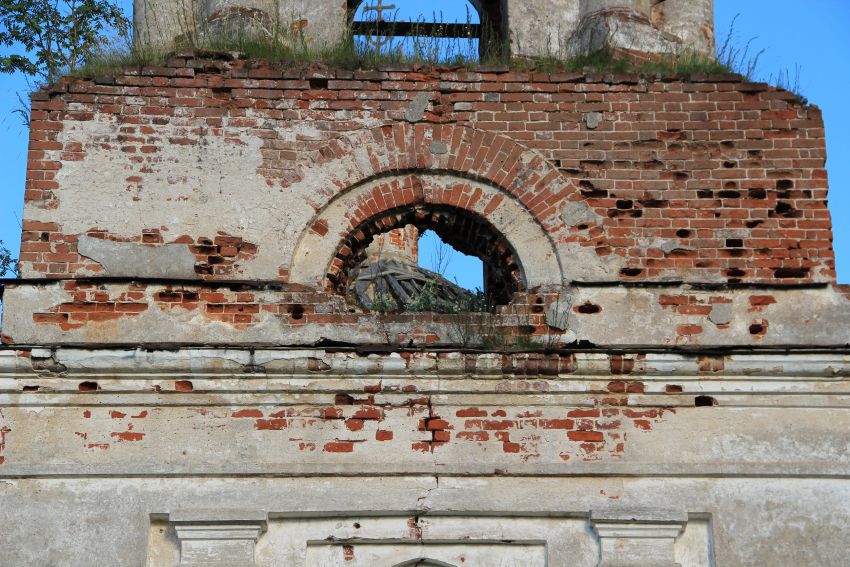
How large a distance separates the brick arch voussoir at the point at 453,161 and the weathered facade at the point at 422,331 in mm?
19

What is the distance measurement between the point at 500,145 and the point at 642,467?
213 centimetres

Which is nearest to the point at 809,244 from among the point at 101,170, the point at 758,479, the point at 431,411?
the point at 758,479

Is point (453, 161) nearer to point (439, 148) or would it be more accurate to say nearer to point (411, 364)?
point (439, 148)

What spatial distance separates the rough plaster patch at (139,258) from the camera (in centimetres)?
831

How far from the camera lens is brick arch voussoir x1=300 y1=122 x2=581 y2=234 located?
8555 mm

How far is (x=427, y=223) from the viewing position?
28.6ft

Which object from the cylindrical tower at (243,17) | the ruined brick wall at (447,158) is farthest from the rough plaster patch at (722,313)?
the cylindrical tower at (243,17)

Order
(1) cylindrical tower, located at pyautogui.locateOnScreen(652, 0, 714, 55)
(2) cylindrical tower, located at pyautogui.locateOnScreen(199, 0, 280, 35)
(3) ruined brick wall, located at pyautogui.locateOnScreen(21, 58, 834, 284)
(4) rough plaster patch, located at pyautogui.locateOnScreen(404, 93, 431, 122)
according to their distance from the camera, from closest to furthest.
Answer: (3) ruined brick wall, located at pyautogui.locateOnScreen(21, 58, 834, 284)
(4) rough plaster patch, located at pyautogui.locateOnScreen(404, 93, 431, 122)
(2) cylindrical tower, located at pyautogui.locateOnScreen(199, 0, 280, 35)
(1) cylindrical tower, located at pyautogui.locateOnScreen(652, 0, 714, 55)

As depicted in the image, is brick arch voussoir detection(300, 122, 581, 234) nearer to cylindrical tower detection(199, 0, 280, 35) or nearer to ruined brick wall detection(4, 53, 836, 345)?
ruined brick wall detection(4, 53, 836, 345)

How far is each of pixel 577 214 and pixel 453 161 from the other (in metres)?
0.81

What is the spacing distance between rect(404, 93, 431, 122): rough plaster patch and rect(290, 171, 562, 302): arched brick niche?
360 millimetres

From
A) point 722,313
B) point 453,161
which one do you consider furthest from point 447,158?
point 722,313

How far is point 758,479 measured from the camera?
26.0ft

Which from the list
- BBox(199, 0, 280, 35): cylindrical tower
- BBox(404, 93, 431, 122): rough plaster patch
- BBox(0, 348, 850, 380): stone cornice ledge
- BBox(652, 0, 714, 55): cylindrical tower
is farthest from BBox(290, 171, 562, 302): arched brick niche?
BBox(652, 0, 714, 55): cylindrical tower
